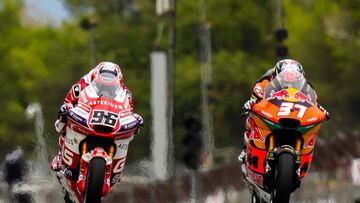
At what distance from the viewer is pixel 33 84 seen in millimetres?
72812

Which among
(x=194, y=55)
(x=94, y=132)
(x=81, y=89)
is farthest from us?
(x=194, y=55)

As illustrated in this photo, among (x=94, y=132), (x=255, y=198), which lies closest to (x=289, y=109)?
(x=255, y=198)

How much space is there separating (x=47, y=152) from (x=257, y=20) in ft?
171

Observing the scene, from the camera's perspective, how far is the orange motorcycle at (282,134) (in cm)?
1129

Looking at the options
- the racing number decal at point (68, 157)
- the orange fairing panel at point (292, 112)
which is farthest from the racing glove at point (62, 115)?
the orange fairing panel at point (292, 112)

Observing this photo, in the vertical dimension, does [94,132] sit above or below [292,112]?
below

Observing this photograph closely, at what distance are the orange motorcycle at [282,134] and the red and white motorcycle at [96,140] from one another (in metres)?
1.31

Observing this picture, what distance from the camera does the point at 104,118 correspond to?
1165 centimetres

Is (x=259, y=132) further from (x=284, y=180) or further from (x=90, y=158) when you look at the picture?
(x=90, y=158)

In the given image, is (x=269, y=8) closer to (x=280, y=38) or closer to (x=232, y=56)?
(x=232, y=56)

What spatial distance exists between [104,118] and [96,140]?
0.85ft

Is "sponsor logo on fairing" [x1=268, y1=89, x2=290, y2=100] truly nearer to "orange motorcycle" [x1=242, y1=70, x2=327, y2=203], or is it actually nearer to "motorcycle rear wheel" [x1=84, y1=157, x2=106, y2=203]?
"orange motorcycle" [x1=242, y1=70, x2=327, y2=203]

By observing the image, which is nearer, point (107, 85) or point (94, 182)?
point (94, 182)

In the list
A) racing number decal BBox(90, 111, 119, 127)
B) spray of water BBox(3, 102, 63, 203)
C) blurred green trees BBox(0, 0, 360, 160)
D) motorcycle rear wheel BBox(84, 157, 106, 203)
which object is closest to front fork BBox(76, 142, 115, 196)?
motorcycle rear wheel BBox(84, 157, 106, 203)
